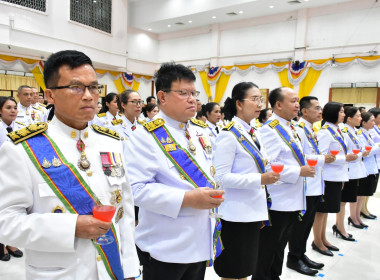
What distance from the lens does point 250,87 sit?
228cm

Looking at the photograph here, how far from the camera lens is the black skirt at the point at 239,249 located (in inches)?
81.4

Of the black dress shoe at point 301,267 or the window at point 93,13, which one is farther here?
the window at point 93,13

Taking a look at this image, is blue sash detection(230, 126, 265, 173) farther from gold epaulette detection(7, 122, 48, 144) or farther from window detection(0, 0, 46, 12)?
window detection(0, 0, 46, 12)

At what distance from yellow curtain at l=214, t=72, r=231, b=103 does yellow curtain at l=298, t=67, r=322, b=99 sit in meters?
3.18

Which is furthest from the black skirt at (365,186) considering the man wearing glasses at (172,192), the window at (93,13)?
the window at (93,13)

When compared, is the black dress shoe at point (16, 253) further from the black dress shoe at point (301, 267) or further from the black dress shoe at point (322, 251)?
the black dress shoe at point (322, 251)

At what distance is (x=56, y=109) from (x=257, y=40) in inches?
486

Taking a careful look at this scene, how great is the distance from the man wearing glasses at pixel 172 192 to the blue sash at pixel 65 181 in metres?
0.38

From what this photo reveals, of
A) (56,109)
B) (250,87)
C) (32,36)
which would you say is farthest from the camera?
(32,36)

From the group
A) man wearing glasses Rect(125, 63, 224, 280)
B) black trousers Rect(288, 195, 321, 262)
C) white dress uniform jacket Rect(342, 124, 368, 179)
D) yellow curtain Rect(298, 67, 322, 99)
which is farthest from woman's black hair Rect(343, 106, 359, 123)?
yellow curtain Rect(298, 67, 322, 99)

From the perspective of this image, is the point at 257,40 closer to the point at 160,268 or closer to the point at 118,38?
the point at 118,38

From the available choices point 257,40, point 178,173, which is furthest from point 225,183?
point 257,40

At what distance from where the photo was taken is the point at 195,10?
1232cm

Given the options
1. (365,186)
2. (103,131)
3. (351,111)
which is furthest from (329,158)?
(103,131)
